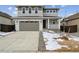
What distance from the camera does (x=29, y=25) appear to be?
307 inches

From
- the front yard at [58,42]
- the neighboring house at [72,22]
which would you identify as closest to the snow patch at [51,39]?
the front yard at [58,42]

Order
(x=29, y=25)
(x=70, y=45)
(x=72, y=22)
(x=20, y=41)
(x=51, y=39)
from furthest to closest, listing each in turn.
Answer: (x=29, y=25) → (x=51, y=39) → (x=72, y=22) → (x=20, y=41) → (x=70, y=45)

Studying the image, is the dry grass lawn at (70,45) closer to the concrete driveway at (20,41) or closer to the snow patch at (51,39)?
the snow patch at (51,39)

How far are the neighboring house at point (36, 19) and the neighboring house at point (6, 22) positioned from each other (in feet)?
0.80

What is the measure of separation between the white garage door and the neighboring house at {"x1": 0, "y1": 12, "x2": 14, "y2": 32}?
0.50 meters

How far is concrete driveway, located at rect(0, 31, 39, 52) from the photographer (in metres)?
7.13

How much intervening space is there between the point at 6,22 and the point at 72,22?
2697 millimetres

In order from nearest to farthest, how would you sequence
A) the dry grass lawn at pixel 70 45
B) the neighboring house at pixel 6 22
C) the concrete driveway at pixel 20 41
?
1. the dry grass lawn at pixel 70 45
2. the concrete driveway at pixel 20 41
3. the neighboring house at pixel 6 22

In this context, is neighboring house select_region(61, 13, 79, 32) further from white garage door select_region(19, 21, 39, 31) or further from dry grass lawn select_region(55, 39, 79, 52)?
white garage door select_region(19, 21, 39, 31)

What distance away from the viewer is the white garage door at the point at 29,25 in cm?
769

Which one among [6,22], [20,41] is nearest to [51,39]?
[20,41]

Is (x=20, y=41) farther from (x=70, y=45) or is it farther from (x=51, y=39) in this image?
(x=70, y=45)

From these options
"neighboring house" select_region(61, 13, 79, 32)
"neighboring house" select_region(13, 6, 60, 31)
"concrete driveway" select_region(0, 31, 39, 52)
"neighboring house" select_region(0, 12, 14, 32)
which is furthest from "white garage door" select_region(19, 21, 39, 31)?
"neighboring house" select_region(61, 13, 79, 32)
